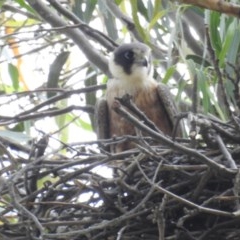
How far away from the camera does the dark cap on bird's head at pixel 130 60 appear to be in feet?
13.2

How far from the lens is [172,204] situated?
2781 mm

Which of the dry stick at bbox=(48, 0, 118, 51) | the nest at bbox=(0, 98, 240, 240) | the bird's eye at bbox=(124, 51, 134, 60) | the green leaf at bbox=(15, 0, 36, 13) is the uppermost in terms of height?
the green leaf at bbox=(15, 0, 36, 13)

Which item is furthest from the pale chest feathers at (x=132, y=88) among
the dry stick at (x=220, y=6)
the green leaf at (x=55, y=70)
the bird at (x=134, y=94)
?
the dry stick at (x=220, y=6)

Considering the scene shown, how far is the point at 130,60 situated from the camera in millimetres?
4180

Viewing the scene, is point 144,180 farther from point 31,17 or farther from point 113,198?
point 31,17

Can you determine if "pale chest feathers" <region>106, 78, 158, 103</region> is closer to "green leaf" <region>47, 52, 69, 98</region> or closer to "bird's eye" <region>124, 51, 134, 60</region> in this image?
"bird's eye" <region>124, 51, 134, 60</region>

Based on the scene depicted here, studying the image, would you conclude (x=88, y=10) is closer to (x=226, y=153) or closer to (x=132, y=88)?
(x=132, y=88)

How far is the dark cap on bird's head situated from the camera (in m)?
4.03

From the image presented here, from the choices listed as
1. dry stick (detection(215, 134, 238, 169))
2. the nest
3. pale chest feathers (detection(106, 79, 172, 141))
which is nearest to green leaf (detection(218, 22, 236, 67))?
the nest

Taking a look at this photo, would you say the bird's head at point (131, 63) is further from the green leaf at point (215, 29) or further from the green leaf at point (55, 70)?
the green leaf at point (215, 29)

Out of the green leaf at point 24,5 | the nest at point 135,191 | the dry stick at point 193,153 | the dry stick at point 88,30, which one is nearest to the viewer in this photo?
the dry stick at point 193,153

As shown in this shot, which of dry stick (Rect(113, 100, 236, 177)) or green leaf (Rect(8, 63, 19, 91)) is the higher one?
green leaf (Rect(8, 63, 19, 91))

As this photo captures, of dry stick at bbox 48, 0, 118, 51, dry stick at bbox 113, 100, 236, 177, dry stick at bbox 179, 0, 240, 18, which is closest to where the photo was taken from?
dry stick at bbox 179, 0, 240, 18

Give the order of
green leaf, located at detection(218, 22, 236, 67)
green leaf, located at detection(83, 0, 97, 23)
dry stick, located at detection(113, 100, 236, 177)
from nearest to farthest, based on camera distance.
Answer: dry stick, located at detection(113, 100, 236, 177), green leaf, located at detection(218, 22, 236, 67), green leaf, located at detection(83, 0, 97, 23)
